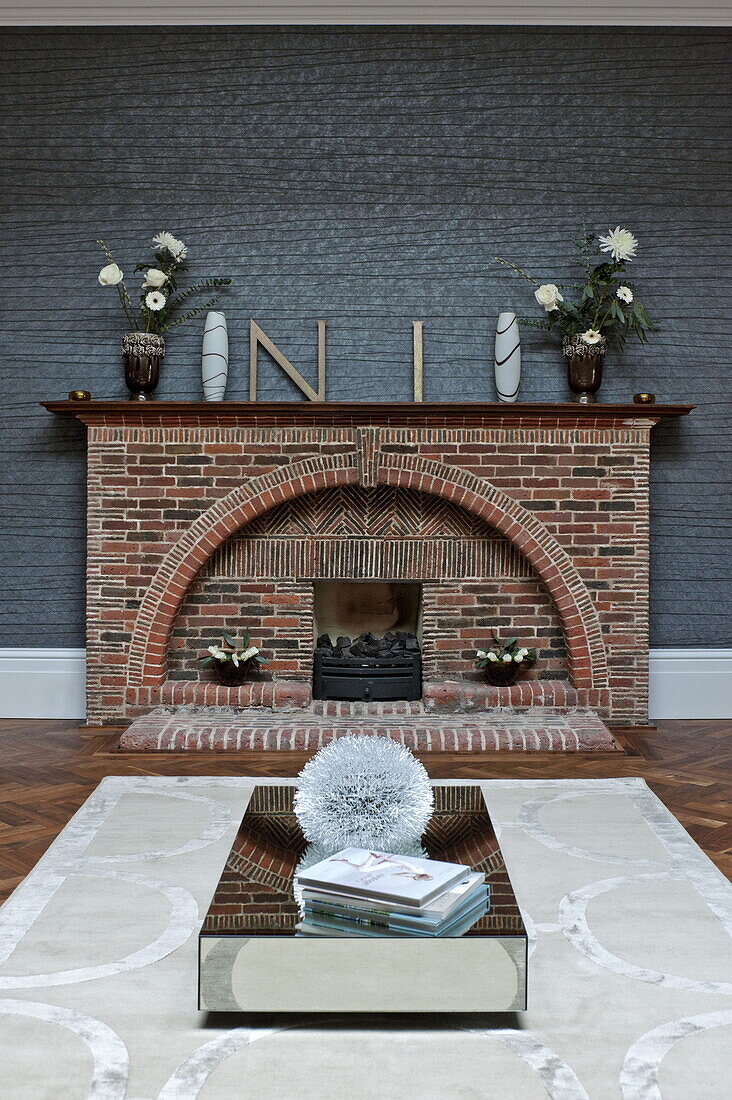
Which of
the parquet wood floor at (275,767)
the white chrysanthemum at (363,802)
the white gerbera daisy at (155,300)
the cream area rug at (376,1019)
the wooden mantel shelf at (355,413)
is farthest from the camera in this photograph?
the white gerbera daisy at (155,300)

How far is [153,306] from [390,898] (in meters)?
3.57

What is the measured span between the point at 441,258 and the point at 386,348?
1.77ft

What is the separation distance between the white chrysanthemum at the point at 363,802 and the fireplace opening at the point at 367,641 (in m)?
2.57

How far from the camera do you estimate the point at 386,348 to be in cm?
498

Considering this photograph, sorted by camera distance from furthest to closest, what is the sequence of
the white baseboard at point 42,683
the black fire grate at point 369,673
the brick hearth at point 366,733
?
the white baseboard at point 42,683
the black fire grate at point 369,673
the brick hearth at point 366,733

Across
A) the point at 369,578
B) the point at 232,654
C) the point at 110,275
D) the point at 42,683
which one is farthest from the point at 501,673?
the point at 110,275

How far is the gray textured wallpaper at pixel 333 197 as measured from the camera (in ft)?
16.2

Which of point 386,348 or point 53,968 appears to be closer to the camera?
point 53,968

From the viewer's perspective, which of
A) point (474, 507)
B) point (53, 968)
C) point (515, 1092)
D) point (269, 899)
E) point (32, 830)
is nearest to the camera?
point (515, 1092)

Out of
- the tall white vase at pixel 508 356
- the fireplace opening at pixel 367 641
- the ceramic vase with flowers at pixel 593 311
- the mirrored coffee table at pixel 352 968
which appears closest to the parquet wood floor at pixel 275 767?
the fireplace opening at pixel 367 641

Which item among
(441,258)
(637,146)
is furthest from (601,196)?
(441,258)

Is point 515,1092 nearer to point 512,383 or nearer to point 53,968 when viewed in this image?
point 53,968

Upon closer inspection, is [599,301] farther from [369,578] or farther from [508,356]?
[369,578]

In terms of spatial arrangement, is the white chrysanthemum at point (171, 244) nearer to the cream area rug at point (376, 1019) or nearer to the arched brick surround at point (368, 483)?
the arched brick surround at point (368, 483)
